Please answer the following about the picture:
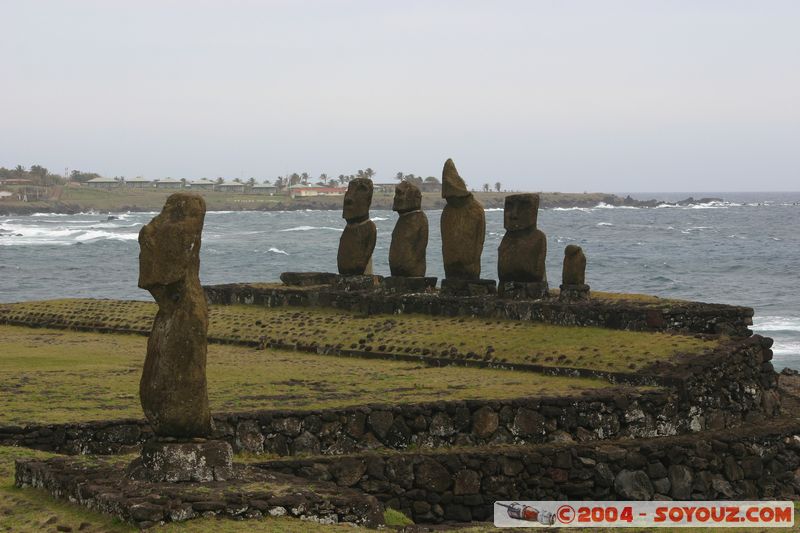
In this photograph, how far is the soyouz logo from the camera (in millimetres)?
15750

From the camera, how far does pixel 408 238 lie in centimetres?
2922

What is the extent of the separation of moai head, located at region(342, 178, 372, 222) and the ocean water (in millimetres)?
13651

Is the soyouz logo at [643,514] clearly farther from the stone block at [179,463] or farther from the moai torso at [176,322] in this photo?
the moai torso at [176,322]

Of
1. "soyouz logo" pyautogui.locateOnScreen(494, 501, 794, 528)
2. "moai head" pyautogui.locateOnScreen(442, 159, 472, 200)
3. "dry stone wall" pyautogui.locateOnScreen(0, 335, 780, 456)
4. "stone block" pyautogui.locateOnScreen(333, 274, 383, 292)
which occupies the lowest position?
"soyouz logo" pyautogui.locateOnScreen(494, 501, 794, 528)

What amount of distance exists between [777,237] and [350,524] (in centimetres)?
10927

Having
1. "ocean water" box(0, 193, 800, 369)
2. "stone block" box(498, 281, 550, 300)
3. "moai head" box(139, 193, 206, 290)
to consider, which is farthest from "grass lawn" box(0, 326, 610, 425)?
"ocean water" box(0, 193, 800, 369)

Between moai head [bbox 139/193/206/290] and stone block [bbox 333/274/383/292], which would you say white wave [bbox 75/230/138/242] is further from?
moai head [bbox 139/193/206/290]

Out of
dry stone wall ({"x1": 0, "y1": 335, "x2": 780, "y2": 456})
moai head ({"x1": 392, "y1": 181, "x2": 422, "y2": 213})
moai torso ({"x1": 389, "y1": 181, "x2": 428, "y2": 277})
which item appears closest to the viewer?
dry stone wall ({"x1": 0, "y1": 335, "x2": 780, "y2": 456})

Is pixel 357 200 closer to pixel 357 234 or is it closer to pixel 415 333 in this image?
pixel 357 234

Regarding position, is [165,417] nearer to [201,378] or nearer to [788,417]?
[201,378]

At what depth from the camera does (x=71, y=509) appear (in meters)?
12.4

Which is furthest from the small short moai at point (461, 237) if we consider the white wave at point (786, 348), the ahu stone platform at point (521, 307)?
the white wave at point (786, 348)

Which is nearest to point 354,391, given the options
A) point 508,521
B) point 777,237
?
point 508,521

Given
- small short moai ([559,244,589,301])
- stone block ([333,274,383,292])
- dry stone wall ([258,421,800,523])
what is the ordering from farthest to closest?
stone block ([333,274,383,292])
small short moai ([559,244,589,301])
dry stone wall ([258,421,800,523])
